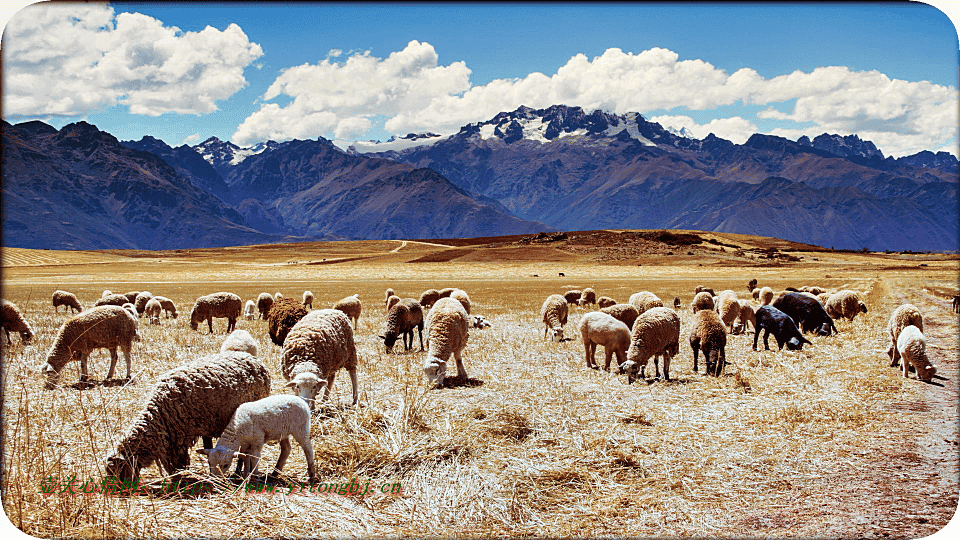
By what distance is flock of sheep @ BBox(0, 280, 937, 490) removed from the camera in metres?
6.98

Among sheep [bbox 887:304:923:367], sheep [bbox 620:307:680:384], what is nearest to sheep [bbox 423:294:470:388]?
sheep [bbox 620:307:680:384]

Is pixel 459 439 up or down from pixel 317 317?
down

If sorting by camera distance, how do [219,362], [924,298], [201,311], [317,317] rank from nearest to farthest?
[219,362]
[317,317]
[201,311]
[924,298]

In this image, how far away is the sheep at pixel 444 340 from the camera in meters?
13.0

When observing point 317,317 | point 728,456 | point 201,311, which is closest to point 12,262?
point 201,311

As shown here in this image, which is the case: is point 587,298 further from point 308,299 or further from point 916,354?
point 916,354

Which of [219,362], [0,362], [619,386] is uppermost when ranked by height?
[0,362]

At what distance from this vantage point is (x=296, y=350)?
33.2ft

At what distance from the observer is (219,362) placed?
7914 millimetres

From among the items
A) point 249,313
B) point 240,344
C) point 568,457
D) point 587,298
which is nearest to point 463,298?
point 240,344

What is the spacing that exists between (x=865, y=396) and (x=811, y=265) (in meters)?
109

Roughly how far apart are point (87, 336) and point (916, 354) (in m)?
18.7

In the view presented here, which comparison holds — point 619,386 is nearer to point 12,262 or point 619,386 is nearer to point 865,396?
point 865,396

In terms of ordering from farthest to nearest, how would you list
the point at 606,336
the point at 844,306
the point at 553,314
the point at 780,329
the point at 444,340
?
the point at 844,306
the point at 553,314
the point at 780,329
the point at 606,336
the point at 444,340
